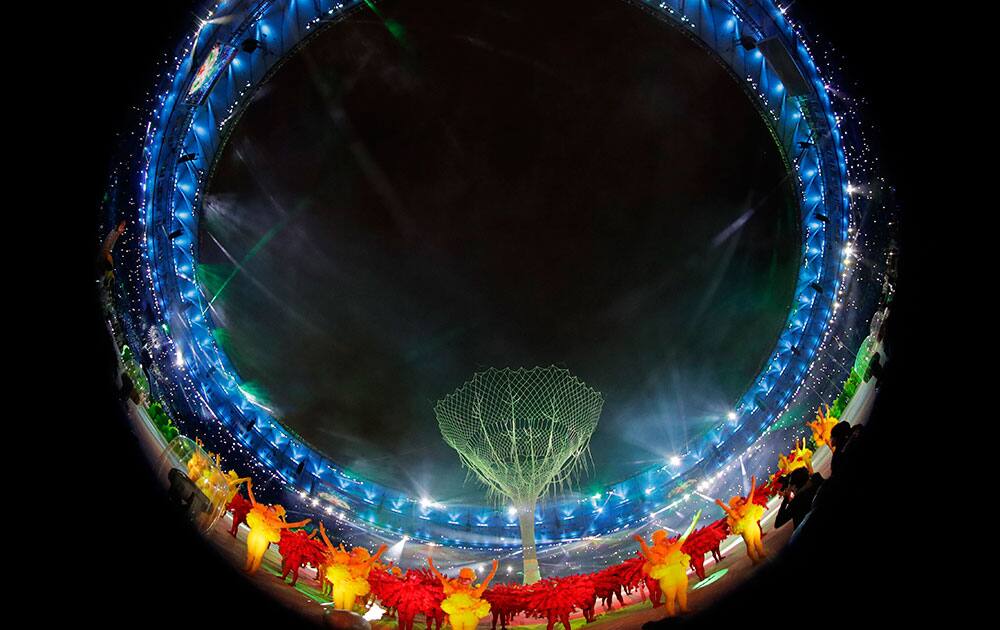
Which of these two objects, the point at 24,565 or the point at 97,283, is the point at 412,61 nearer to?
the point at 97,283

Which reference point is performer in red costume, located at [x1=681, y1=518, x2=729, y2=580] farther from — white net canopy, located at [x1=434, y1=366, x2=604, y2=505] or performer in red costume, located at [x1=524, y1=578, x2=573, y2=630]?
white net canopy, located at [x1=434, y1=366, x2=604, y2=505]

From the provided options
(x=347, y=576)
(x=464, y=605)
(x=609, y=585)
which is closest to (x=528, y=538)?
(x=609, y=585)

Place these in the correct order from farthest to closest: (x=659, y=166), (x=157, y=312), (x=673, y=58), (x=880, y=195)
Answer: (x=659, y=166) < (x=673, y=58) < (x=157, y=312) < (x=880, y=195)

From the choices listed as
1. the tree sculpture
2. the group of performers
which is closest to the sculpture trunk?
the tree sculpture

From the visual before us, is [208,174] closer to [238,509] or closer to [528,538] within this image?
[238,509]

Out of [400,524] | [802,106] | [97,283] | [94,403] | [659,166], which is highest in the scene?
[659,166]

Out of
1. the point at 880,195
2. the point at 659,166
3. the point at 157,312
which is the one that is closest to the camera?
the point at 880,195

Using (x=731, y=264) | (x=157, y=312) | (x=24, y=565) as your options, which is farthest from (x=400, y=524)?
(x=731, y=264)
